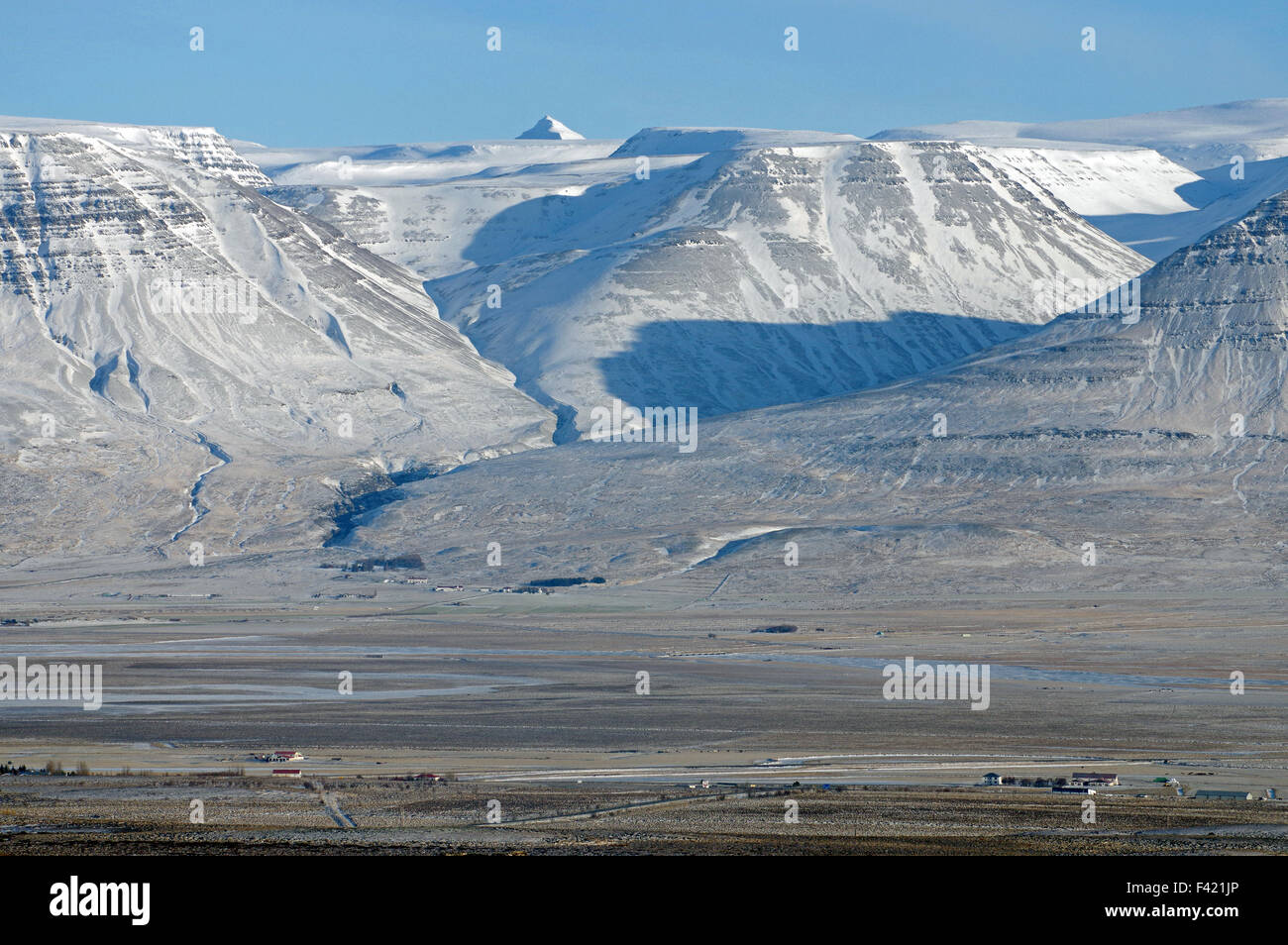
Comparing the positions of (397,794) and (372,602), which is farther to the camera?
(372,602)

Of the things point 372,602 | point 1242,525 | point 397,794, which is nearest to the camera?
point 397,794

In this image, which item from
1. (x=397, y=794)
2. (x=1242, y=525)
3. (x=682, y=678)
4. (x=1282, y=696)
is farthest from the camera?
(x=1242, y=525)

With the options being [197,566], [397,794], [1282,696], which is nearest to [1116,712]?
[1282,696]
